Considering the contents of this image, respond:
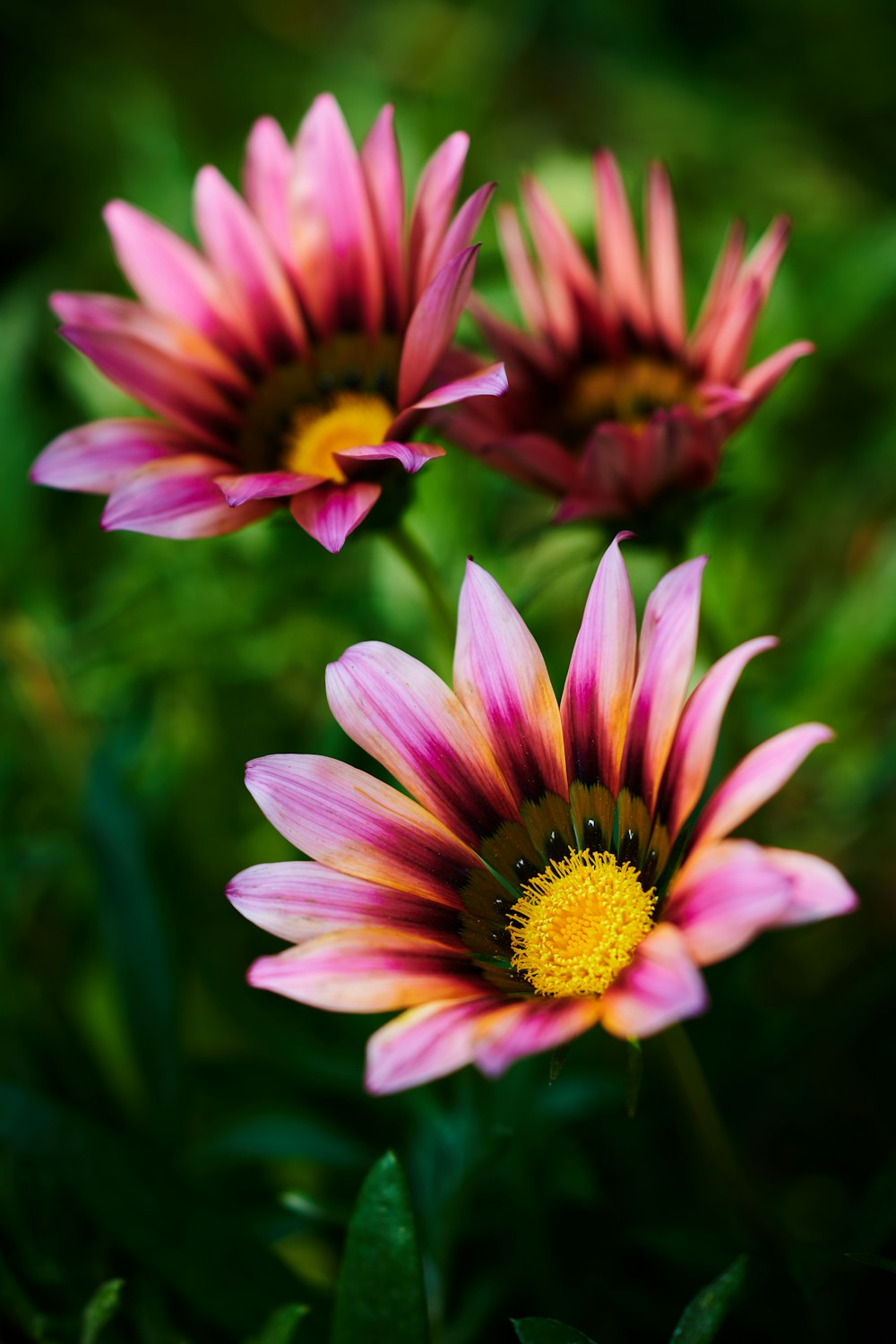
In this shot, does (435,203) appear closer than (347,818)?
No

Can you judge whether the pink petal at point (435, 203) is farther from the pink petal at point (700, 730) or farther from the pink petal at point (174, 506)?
the pink petal at point (700, 730)

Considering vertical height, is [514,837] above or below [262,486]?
below

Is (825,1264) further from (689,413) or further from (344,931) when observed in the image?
(689,413)

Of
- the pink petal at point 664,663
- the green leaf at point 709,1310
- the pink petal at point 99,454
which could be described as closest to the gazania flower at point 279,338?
the pink petal at point 99,454

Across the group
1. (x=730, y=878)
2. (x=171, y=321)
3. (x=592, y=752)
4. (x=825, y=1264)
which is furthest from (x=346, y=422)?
(x=825, y=1264)

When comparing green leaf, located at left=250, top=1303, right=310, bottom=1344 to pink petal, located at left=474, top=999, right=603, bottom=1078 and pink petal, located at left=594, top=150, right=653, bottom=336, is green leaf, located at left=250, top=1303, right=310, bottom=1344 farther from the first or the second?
pink petal, located at left=594, top=150, right=653, bottom=336

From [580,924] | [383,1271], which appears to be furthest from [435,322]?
[383,1271]

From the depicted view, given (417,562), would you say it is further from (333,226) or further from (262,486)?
(333,226)
